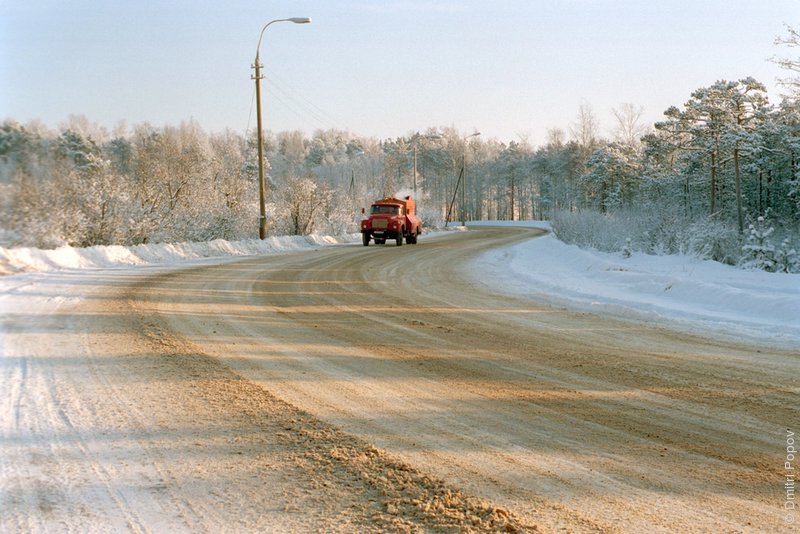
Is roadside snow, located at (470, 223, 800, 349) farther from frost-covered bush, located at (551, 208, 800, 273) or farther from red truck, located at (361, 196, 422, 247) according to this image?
red truck, located at (361, 196, 422, 247)

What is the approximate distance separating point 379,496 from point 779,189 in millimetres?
58664

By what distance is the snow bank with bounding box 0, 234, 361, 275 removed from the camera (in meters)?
14.6

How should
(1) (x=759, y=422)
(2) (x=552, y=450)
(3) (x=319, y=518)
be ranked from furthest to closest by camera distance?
1. (1) (x=759, y=422)
2. (2) (x=552, y=450)
3. (3) (x=319, y=518)

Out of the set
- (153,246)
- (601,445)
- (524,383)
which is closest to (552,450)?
(601,445)

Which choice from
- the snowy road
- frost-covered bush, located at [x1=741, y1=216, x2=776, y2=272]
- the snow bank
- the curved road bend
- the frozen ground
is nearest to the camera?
the snowy road

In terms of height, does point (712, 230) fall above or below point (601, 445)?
above

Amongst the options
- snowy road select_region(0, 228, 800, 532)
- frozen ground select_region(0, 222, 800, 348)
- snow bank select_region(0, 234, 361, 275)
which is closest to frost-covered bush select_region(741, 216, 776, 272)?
frozen ground select_region(0, 222, 800, 348)

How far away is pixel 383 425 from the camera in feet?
16.0

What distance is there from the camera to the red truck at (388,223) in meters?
33.5

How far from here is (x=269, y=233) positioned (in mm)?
36000

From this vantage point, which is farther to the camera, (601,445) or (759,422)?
(759,422)

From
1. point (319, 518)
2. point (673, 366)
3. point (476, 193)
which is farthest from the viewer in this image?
point (476, 193)

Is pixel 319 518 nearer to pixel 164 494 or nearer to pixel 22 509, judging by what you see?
pixel 164 494

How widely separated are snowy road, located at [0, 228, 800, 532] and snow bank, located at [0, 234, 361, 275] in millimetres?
5850
